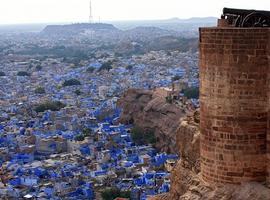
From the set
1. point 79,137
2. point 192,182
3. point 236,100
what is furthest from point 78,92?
point 236,100

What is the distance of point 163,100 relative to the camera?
41250 mm

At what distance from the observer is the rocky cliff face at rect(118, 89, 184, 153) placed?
37175mm

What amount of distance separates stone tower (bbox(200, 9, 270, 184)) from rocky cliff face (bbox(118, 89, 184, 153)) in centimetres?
2696

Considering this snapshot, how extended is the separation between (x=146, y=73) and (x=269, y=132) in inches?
2805

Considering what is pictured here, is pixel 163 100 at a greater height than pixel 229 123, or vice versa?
pixel 229 123

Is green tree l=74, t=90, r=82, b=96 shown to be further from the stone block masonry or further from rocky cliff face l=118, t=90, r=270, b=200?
the stone block masonry

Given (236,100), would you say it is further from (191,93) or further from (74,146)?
(191,93)

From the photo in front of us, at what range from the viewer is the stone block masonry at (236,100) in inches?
300

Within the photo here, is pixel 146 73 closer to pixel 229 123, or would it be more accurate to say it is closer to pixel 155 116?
pixel 155 116

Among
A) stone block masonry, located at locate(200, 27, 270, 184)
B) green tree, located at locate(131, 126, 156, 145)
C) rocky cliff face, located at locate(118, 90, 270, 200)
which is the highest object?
stone block masonry, located at locate(200, 27, 270, 184)

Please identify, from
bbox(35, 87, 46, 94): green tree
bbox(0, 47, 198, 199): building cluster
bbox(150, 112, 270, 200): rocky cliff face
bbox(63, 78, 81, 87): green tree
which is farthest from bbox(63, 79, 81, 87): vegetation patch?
bbox(150, 112, 270, 200): rocky cliff face

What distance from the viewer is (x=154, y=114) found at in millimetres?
40812

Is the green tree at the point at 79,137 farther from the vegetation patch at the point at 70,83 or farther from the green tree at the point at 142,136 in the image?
the vegetation patch at the point at 70,83

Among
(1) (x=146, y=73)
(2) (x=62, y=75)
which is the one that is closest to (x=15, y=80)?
(2) (x=62, y=75)
